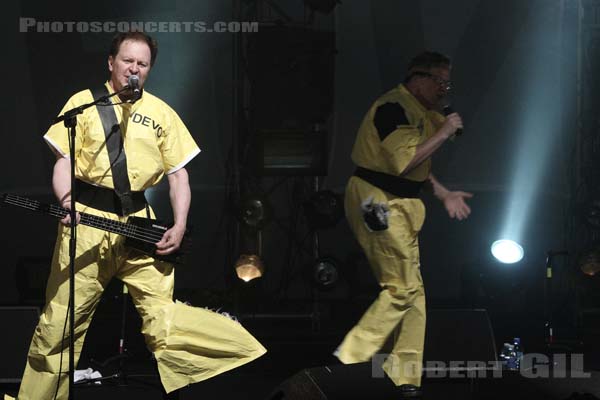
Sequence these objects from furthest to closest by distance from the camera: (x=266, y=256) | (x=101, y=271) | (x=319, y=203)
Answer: (x=266, y=256), (x=319, y=203), (x=101, y=271)

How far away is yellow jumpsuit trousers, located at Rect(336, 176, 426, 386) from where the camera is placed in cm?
591

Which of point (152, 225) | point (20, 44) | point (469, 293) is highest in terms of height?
point (20, 44)

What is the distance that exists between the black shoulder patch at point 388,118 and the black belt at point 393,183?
23 centimetres

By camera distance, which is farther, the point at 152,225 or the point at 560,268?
the point at 560,268

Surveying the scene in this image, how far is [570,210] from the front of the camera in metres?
8.45

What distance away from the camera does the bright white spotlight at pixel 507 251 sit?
800 centimetres

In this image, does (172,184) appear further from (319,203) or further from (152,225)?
→ (319,203)

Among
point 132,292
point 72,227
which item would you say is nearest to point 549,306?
A: point 132,292

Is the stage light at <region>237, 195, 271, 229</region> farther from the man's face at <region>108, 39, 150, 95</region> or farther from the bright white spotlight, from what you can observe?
the man's face at <region>108, 39, 150, 95</region>

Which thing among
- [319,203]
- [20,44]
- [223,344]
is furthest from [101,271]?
[20,44]

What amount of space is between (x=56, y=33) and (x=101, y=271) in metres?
3.81

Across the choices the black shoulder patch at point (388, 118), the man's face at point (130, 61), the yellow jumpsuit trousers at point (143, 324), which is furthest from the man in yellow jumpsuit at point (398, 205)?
the man's face at point (130, 61)

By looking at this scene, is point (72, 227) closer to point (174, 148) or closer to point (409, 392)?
point (174, 148)

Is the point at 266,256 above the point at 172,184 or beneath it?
beneath
